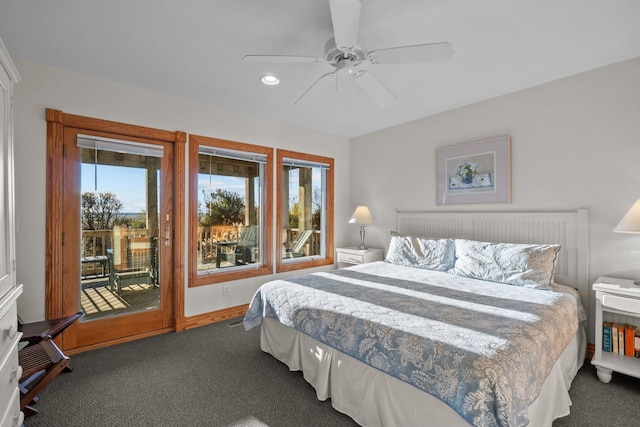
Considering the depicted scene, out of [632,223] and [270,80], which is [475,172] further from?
[270,80]

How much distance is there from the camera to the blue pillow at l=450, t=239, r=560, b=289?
2.51m

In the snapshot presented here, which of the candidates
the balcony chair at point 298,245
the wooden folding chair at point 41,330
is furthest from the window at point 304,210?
the wooden folding chair at point 41,330

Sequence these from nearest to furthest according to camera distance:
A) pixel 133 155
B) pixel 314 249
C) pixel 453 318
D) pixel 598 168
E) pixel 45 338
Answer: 1. pixel 453 318
2. pixel 45 338
3. pixel 598 168
4. pixel 133 155
5. pixel 314 249

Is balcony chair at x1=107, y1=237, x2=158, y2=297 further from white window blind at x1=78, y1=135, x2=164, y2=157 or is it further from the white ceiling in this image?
the white ceiling

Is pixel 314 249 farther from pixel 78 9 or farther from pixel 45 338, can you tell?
pixel 78 9

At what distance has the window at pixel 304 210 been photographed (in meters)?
4.21

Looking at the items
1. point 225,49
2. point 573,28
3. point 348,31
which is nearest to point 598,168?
point 573,28

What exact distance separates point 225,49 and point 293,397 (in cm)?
257

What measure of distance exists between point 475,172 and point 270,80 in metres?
2.40

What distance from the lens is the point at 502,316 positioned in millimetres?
1832

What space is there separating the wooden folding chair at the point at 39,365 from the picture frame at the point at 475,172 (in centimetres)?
376

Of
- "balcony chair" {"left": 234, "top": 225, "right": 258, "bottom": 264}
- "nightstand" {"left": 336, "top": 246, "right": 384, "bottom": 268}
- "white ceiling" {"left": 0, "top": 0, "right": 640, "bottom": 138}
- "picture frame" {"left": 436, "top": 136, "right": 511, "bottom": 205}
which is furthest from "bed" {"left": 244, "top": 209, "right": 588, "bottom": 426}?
"white ceiling" {"left": 0, "top": 0, "right": 640, "bottom": 138}

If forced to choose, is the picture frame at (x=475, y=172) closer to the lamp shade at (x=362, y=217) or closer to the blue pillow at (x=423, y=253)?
the blue pillow at (x=423, y=253)

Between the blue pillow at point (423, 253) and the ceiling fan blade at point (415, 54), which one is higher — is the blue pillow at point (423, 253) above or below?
below
